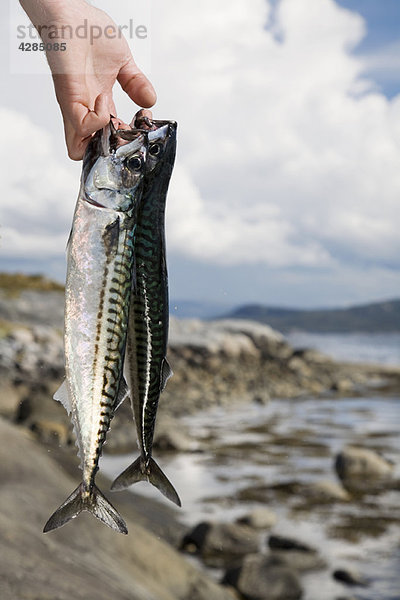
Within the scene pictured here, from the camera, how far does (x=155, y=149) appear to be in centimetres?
289

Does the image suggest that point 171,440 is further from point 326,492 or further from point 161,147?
point 161,147

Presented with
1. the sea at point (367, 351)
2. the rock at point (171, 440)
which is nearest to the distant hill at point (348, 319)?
the sea at point (367, 351)

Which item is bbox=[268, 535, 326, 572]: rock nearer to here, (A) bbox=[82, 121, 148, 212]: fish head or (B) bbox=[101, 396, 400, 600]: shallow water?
(B) bbox=[101, 396, 400, 600]: shallow water

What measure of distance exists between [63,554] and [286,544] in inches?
208

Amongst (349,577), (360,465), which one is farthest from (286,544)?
(360,465)

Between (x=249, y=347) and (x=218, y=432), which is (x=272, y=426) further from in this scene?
(x=249, y=347)

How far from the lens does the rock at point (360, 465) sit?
15086 millimetres

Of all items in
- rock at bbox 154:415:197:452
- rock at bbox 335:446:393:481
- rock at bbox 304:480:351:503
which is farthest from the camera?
rock at bbox 154:415:197:452

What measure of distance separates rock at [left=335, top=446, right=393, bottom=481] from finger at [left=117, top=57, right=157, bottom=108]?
1252cm

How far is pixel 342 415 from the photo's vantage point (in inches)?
922

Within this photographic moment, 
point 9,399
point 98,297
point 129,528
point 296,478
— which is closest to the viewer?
point 98,297

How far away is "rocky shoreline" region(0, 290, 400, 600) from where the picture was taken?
20.3 feet

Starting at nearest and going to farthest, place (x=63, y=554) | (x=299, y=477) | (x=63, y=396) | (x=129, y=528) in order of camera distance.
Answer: (x=63, y=396) < (x=63, y=554) < (x=129, y=528) < (x=299, y=477)

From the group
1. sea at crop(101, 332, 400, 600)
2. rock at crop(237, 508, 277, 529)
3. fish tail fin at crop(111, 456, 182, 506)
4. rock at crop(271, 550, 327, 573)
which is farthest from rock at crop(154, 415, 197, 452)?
fish tail fin at crop(111, 456, 182, 506)
